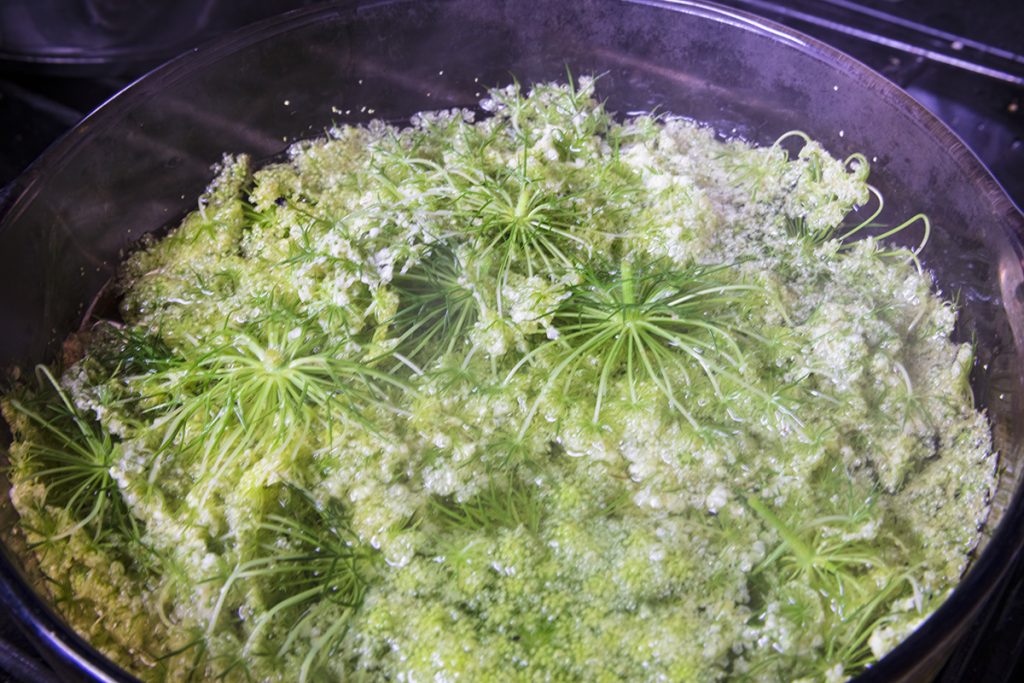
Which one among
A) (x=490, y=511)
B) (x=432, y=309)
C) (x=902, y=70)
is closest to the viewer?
(x=490, y=511)

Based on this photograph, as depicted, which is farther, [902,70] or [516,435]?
[902,70]

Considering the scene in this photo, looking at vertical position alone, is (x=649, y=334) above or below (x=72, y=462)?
above

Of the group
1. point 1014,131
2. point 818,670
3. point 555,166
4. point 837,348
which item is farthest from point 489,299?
point 1014,131

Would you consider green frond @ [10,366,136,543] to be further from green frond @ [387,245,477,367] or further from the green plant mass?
green frond @ [387,245,477,367]

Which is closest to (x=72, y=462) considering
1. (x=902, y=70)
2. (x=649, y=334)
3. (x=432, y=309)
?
(x=432, y=309)

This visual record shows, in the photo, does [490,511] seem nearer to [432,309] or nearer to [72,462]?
[432,309]

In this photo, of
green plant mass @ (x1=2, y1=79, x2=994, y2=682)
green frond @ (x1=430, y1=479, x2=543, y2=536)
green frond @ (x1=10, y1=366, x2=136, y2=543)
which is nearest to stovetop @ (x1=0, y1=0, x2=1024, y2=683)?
green plant mass @ (x1=2, y1=79, x2=994, y2=682)
